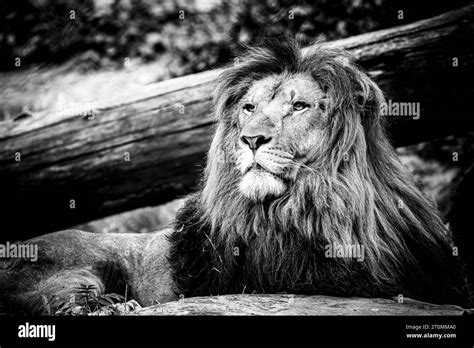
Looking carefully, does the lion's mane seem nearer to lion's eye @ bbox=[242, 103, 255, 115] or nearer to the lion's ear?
the lion's ear

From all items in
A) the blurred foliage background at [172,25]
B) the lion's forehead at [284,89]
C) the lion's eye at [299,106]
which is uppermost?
the blurred foliage background at [172,25]

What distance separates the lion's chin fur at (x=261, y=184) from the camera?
3939mm

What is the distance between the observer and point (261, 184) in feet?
12.9

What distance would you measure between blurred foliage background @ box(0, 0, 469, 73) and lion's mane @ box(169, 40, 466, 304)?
1.43 meters

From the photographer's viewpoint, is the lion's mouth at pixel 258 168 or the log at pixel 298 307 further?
the lion's mouth at pixel 258 168

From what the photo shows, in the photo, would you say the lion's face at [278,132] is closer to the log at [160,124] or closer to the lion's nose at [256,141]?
the lion's nose at [256,141]

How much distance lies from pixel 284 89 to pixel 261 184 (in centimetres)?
59

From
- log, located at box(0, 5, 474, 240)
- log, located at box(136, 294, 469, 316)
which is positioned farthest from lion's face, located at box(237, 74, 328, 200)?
log, located at box(0, 5, 474, 240)

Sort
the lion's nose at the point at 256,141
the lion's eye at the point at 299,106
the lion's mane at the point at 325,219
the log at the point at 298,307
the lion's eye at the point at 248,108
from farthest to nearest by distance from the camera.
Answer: the lion's eye at the point at 248,108 → the lion's eye at the point at 299,106 → the lion's mane at the point at 325,219 → the lion's nose at the point at 256,141 → the log at the point at 298,307

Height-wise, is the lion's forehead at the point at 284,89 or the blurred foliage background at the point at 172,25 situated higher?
the blurred foliage background at the point at 172,25

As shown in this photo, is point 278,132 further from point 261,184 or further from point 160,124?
point 160,124

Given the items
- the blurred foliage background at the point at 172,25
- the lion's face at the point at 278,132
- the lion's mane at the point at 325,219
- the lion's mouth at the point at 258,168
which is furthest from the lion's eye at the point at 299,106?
the blurred foliage background at the point at 172,25

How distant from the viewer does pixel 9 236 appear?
18.2 ft
